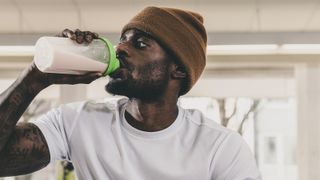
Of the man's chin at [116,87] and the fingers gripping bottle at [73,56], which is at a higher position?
the fingers gripping bottle at [73,56]

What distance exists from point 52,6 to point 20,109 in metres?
3.51

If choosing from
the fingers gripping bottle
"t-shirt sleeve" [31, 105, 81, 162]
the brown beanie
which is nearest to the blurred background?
the brown beanie

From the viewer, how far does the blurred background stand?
149 inches

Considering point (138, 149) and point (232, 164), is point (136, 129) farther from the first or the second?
point (232, 164)

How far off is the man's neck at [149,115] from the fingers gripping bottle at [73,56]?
0.47ft

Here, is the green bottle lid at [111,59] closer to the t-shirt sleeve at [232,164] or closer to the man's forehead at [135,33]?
the man's forehead at [135,33]

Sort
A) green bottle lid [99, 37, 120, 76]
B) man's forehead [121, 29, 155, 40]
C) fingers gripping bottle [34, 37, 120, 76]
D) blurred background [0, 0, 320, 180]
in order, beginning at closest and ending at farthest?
fingers gripping bottle [34, 37, 120, 76] → green bottle lid [99, 37, 120, 76] → man's forehead [121, 29, 155, 40] → blurred background [0, 0, 320, 180]

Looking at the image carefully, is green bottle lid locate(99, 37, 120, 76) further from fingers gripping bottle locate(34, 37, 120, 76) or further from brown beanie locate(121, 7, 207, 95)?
brown beanie locate(121, 7, 207, 95)

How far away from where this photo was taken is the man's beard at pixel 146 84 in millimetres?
1191

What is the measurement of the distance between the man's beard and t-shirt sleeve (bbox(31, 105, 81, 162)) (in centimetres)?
12

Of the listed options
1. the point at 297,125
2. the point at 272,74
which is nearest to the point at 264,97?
the point at 272,74

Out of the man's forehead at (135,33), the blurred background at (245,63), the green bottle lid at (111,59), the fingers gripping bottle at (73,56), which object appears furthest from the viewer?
the blurred background at (245,63)

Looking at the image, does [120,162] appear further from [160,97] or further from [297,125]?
[297,125]

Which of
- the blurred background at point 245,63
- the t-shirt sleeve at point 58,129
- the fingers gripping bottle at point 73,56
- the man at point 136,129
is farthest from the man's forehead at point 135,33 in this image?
the blurred background at point 245,63
